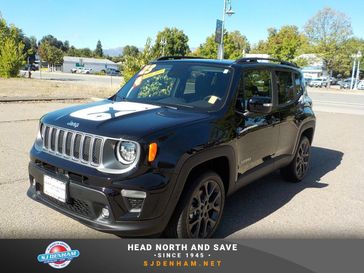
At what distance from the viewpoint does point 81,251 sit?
3.31 metres

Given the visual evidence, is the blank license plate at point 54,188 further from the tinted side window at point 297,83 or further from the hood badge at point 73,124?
the tinted side window at point 297,83

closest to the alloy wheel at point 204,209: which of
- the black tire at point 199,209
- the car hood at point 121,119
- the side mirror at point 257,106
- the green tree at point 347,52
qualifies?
the black tire at point 199,209

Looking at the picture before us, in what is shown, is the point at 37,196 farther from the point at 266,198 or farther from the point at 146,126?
the point at 266,198

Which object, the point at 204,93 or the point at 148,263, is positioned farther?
the point at 204,93

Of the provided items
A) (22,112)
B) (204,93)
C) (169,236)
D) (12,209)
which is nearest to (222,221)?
(169,236)

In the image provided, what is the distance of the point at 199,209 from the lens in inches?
135

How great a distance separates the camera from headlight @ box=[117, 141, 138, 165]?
2.87 m

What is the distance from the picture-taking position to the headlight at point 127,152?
2873 mm

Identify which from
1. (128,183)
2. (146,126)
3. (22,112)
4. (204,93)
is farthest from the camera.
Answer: (22,112)

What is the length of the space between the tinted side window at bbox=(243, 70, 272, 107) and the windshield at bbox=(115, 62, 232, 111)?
28 cm

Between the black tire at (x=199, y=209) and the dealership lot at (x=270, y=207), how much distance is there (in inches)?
12.1

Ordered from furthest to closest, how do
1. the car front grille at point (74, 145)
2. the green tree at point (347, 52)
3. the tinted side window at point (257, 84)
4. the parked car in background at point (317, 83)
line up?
the parked car in background at point (317, 83)
the green tree at point (347, 52)
the tinted side window at point (257, 84)
the car front grille at point (74, 145)

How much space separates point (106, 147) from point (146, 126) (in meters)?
0.38

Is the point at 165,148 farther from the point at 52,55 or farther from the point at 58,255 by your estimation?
the point at 52,55
